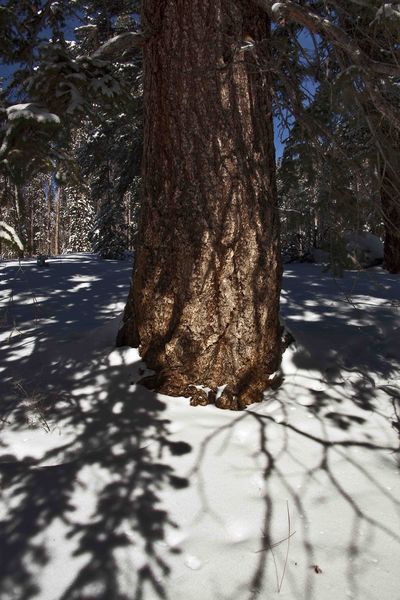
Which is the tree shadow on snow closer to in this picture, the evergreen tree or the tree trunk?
the tree trunk

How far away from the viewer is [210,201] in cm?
317

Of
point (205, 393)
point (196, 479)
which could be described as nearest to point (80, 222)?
point (205, 393)

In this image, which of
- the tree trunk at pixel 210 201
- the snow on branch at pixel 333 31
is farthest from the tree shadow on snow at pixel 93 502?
the snow on branch at pixel 333 31

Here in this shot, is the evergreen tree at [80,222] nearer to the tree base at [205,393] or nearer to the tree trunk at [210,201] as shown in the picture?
the tree trunk at [210,201]

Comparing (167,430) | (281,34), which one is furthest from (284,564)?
(281,34)

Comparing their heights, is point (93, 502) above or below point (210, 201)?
below

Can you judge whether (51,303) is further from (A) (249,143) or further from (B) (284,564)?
(B) (284,564)

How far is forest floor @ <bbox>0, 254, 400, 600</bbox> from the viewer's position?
72.2 inches

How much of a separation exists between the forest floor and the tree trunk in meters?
0.36

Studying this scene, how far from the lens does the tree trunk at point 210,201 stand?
3137 millimetres

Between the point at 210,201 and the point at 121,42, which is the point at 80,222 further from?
the point at 210,201

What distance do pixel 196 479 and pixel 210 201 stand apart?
2.02 metres

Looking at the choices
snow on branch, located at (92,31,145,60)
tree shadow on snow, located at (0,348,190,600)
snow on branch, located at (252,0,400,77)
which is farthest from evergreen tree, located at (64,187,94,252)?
snow on branch, located at (252,0,400,77)

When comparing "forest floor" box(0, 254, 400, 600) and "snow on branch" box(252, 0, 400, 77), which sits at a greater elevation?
"snow on branch" box(252, 0, 400, 77)
